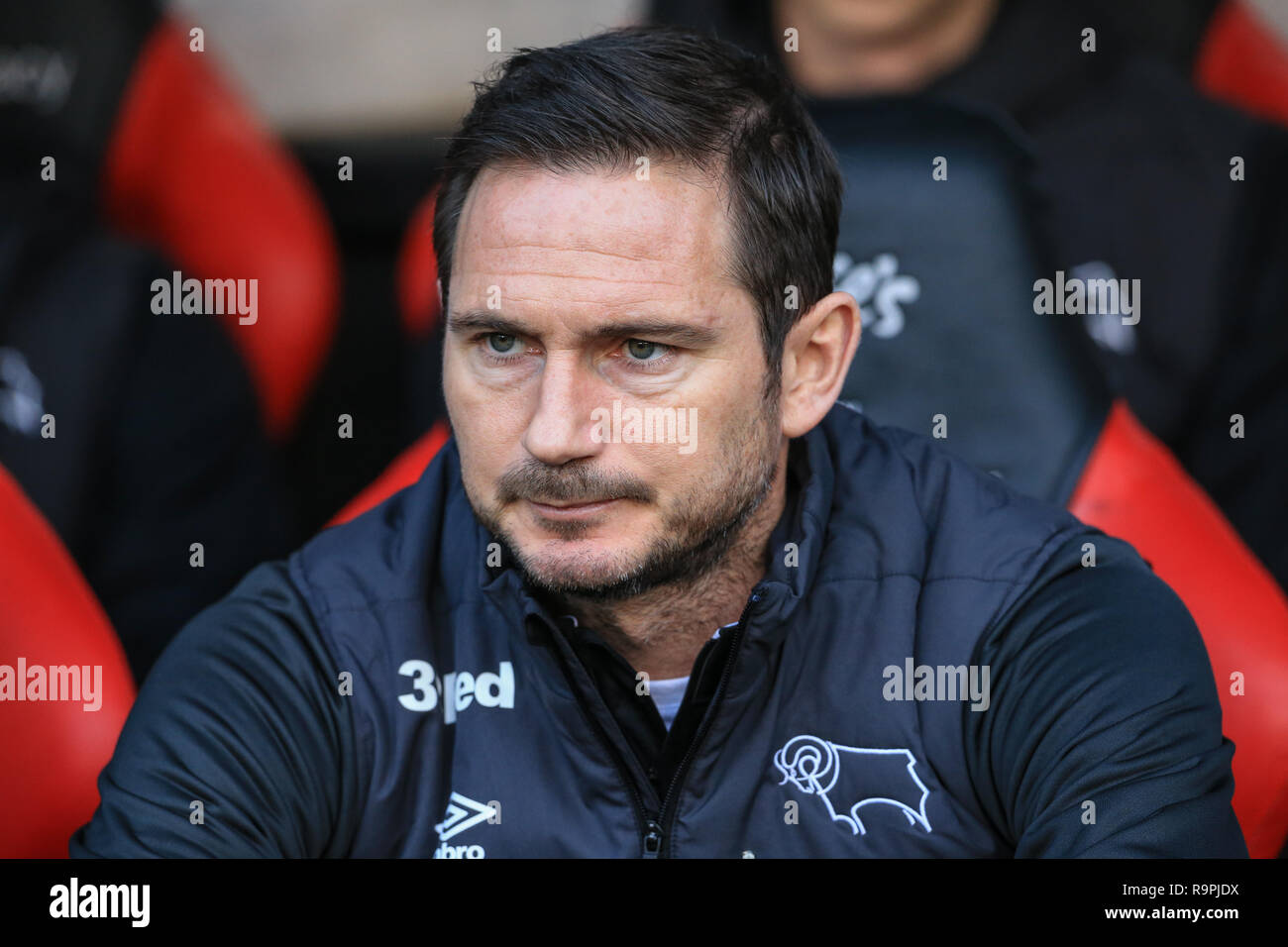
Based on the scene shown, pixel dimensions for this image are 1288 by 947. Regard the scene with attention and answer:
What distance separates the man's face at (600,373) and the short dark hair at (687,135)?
0.02 m

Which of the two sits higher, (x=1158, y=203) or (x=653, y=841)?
(x=1158, y=203)

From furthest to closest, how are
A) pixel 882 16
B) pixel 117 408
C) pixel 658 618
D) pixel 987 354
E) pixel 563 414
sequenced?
pixel 882 16 < pixel 117 408 < pixel 987 354 < pixel 658 618 < pixel 563 414

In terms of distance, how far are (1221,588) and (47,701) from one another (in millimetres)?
928

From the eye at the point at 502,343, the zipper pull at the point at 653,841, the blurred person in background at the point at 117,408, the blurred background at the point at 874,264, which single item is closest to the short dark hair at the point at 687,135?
the eye at the point at 502,343

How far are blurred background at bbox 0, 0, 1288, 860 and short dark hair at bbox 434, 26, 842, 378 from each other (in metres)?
0.24

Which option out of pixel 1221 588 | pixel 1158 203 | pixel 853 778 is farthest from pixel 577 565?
pixel 1158 203

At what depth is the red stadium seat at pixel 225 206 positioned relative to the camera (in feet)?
6.50

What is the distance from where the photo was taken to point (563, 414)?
3.53 ft

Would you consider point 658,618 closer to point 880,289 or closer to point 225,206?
point 880,289

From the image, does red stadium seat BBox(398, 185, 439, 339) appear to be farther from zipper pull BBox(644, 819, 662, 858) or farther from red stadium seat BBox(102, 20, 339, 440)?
zipper pull BBox(644, 819, 662, 858)

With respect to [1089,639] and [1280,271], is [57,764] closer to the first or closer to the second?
[1089,639]

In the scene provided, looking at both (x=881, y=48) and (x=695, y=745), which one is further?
(x=881, y=48)

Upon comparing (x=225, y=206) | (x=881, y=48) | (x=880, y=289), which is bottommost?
(x=880, y=289)

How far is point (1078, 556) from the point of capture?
→ 1.19 metres
